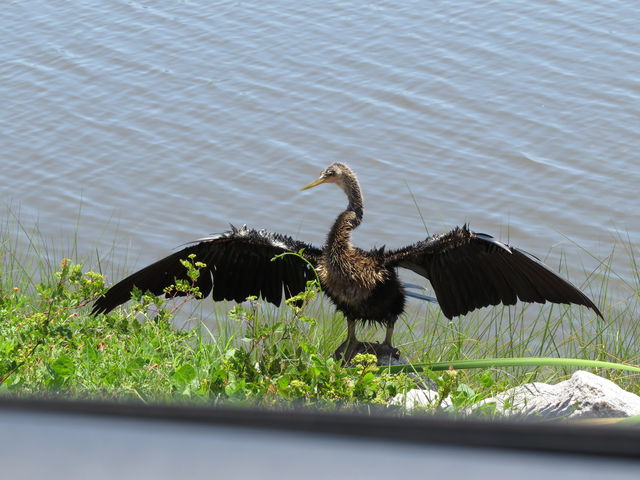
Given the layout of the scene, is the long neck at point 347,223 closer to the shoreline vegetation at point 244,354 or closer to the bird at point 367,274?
the bird at point 367,274

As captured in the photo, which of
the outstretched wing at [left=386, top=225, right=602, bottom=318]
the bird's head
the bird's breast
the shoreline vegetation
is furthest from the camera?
the bird's head

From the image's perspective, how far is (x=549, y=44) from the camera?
903 centimetres

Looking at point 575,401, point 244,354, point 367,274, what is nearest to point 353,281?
point 367,274

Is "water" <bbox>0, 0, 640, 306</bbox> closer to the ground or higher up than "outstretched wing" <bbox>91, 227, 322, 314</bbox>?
higher up

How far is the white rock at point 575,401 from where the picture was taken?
3.38m

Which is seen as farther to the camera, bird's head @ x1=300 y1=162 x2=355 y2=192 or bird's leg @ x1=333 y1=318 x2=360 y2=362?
bird's head @ x1=300 y1=162 x2=355 y2=192

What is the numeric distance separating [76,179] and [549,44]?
4.62 meters

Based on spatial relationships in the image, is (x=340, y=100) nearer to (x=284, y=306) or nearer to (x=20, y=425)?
(x=284, y=306)

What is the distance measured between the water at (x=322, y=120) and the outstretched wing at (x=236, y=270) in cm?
142

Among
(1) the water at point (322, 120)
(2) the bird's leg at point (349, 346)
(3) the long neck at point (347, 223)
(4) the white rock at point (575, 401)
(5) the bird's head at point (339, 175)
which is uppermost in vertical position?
(1) the water at point (322, 120)

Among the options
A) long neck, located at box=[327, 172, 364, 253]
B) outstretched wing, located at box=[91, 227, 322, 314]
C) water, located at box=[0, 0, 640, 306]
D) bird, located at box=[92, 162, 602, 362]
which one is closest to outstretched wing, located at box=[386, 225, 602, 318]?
bird, located at box=[92, 162, 602, 362]

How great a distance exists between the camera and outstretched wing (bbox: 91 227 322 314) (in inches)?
178

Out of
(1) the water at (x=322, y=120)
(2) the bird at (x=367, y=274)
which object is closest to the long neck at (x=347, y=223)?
(2) the bird at (x=367, y=274)

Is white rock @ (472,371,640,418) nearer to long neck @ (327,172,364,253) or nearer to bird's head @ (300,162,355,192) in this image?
long neck @ (327,172,364,253)
